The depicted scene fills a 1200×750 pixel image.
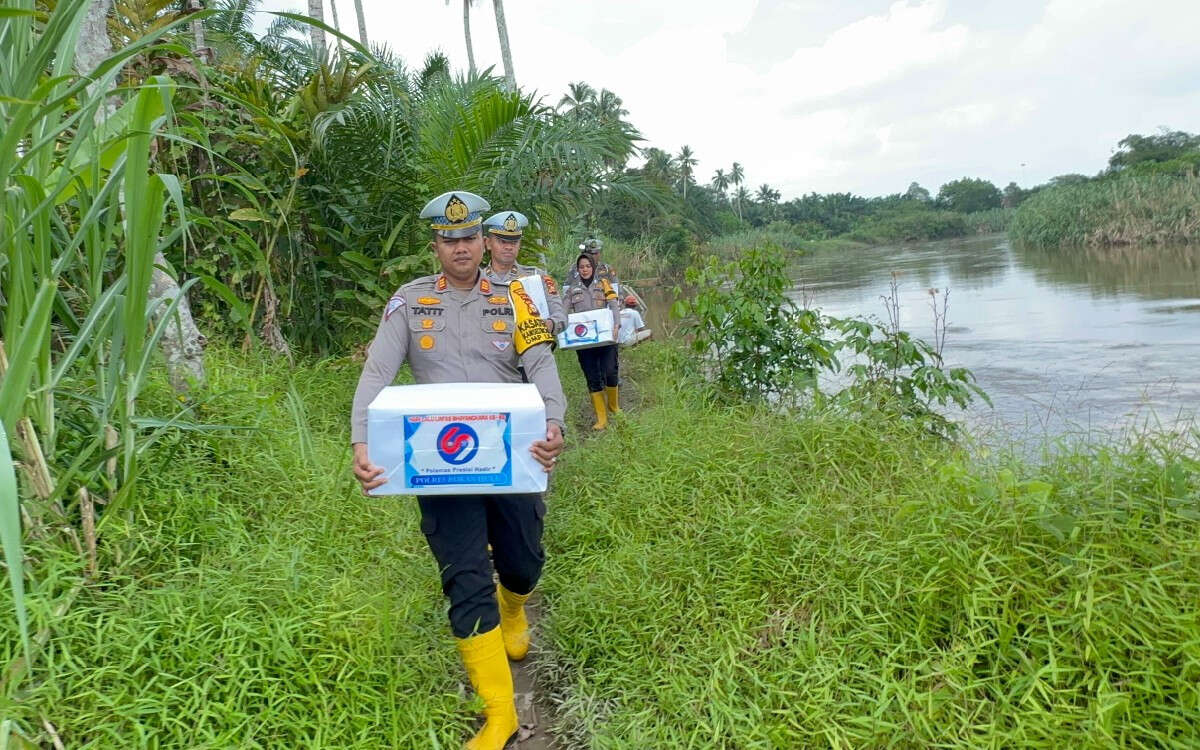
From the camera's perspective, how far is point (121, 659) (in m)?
2.03

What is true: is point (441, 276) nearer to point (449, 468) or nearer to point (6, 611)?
point (449, 468)

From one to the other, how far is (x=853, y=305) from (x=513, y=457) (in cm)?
1585

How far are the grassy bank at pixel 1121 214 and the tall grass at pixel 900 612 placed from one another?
32.4 m

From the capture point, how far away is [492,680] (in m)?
2.50

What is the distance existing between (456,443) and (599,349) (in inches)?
165

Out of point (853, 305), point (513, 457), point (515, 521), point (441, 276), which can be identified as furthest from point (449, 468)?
point (853, 305)

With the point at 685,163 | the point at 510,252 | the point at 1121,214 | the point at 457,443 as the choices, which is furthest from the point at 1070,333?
the point at 685,163

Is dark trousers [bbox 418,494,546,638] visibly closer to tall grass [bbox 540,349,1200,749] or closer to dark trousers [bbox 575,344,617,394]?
tall grass [bbox 540,349,1200,749]

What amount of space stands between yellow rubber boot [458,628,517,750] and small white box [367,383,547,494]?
56 cm

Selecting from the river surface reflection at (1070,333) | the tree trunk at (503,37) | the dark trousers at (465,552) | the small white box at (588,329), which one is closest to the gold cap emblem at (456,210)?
the dark trousers at (465,552)

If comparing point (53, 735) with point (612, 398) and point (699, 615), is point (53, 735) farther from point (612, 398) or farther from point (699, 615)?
point (612, 398)

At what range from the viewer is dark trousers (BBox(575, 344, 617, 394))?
646 centimetres

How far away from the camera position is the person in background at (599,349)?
650 centimetres

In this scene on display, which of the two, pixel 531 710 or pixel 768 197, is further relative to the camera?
pixel 768 197
